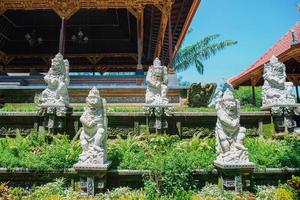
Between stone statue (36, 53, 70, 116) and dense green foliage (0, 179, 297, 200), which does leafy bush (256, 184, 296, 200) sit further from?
stone statue (36, 53, 70, 116)

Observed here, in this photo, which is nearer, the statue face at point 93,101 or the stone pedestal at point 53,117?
the statue face at point 93,101

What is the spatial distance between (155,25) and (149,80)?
8.47m

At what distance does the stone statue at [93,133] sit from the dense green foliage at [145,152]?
→ 601 mm

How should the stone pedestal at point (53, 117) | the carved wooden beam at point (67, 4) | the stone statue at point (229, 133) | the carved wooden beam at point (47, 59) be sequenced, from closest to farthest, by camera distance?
the stone statue at point (229, 133) → the stone pedestal at point (53, 117) → the carved wooden beam at point (67, 4) → the carved wooden beam at point (47, 59)

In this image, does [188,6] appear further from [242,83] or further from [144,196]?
[144,196]

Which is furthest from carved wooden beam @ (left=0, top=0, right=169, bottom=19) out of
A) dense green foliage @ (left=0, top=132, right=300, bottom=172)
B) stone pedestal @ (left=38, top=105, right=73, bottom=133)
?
dense green foliage @ (left=0, top=132, right=300, bottom=172)

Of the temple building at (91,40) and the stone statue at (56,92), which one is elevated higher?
the temple building at (91,40)

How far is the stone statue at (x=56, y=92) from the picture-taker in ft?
22.6

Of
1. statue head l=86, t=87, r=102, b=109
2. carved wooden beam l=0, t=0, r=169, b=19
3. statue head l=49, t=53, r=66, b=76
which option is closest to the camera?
statue head l=86, t=87, r=102, b=109

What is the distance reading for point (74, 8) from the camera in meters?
11.4

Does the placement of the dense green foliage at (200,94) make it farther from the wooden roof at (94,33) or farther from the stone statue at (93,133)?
the wooden roof at (94,33)

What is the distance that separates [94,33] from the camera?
53.5 feet

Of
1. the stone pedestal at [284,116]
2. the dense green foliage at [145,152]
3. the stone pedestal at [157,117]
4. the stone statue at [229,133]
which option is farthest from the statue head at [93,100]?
the stone pedestal at [284,116]

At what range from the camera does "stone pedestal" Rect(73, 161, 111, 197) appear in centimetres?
483
